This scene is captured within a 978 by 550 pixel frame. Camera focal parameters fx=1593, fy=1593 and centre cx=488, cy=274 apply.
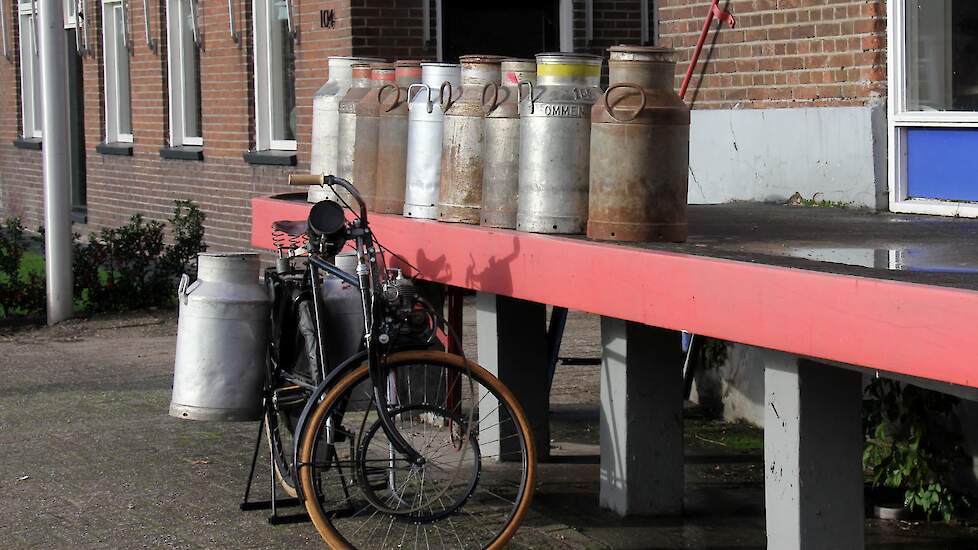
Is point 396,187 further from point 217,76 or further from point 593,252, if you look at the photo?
point 217,76

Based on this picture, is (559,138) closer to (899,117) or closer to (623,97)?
(623,97)

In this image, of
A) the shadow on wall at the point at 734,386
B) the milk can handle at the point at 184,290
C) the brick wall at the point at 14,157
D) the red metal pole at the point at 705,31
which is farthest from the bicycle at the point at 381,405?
the brick wall at the point at 14,157

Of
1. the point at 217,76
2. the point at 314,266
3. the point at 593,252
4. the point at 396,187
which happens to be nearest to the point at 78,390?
the point at 396,187

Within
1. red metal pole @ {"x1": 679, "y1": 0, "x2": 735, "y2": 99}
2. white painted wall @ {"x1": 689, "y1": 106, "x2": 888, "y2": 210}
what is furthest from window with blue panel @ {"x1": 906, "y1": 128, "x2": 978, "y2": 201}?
red metal pole @ {"x1": 679, "y1": 0, "x2": 735, "y2": 99}

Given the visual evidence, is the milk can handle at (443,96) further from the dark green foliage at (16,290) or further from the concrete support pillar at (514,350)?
the dark green foliage at (16,290)

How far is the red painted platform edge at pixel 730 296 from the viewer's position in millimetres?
3820

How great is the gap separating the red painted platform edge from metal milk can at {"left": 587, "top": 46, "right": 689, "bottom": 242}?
0.18 m

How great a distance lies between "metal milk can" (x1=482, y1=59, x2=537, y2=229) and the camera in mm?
6148

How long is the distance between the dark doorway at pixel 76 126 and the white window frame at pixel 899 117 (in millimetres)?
14097

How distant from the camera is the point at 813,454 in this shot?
4.86 metres

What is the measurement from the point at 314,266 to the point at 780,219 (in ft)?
7.84

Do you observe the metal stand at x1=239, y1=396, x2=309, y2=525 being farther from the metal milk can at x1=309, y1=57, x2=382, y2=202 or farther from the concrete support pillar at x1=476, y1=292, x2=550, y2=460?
the metal milk can at x1=309, y1=57, x2=382, y2=202

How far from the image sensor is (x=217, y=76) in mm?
15531

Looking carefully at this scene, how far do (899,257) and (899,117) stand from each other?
2754mm
